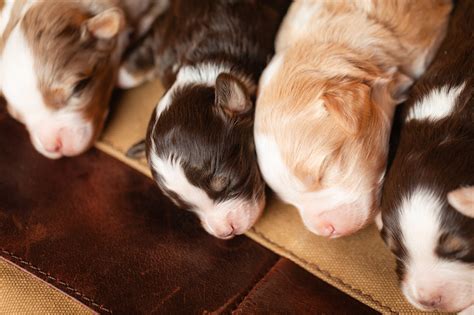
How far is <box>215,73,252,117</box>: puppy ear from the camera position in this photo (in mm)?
2309

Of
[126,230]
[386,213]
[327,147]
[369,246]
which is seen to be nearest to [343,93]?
[327,147]

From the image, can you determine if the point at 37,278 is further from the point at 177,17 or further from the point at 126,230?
the point at 177,17

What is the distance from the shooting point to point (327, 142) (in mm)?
2193

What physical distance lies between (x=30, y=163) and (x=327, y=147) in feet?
4.57

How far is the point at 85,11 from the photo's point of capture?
2.95m

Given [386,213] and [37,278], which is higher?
[386,213]

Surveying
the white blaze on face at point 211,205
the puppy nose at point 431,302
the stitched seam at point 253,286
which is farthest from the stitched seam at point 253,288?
the puppy nose at point 431,302

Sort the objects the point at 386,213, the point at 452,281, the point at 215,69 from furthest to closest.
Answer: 1. the point at 215,69
2. the point at 386,213
3. the point at 452,281

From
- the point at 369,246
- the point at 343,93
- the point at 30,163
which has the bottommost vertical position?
the point at 30,163

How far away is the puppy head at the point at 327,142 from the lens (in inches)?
86.2

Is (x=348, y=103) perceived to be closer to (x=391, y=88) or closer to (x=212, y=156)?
(x=391, y=88)

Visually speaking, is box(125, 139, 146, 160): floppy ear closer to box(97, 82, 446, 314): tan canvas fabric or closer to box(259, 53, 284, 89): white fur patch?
box(97, 82, 446, 314): tan canvas fabric

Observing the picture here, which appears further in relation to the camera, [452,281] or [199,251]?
[199,251]

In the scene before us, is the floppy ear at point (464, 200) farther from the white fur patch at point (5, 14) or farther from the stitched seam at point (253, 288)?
the white fur patch at point (5, 14)
